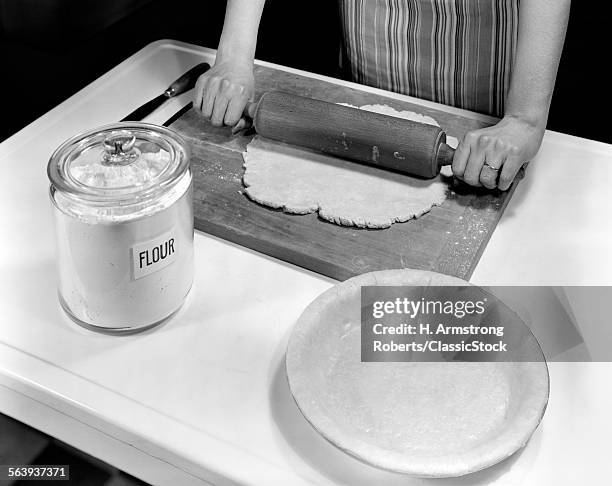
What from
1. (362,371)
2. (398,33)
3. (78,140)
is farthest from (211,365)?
(398,33)

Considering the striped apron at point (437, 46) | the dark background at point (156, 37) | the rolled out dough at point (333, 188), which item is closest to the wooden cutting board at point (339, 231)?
the rolled out dough at point (333, 188)

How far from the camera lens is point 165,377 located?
0.79 meters

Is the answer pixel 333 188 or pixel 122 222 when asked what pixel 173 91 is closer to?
pixel 333 188

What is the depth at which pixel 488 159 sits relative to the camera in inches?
39.0

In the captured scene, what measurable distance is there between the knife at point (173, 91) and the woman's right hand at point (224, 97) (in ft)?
0.26

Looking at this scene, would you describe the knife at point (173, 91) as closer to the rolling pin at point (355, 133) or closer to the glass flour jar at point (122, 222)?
the rolling pin at point (355, 133)

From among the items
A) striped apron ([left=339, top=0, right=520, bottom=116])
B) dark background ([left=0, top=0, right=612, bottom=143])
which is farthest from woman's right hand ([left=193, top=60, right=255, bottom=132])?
dark background ([left=0, top=0, right=612, bottom=143])

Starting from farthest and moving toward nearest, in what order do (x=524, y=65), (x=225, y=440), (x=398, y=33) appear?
(x=398, y=33) < (x=524, y=65) < (x=225, y=440)

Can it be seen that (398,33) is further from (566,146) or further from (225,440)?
(225,440)

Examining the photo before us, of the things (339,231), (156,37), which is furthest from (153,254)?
(156,37)

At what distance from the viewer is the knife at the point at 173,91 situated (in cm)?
117

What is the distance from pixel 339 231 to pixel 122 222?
35 centimetres

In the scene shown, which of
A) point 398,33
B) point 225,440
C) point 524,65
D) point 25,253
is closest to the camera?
point 225,440

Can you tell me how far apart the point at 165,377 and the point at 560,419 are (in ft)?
1.43
